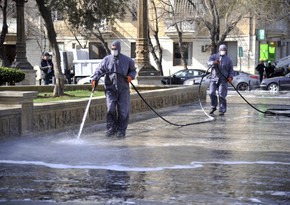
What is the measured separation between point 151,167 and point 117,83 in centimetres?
304

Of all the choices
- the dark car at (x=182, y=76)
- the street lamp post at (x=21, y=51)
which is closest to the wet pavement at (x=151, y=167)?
the street lamp post at (x=21, y=51)

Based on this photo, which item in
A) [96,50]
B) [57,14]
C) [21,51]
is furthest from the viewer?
[96,50]

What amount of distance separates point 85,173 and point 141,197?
1466 mm

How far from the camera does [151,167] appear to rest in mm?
7926

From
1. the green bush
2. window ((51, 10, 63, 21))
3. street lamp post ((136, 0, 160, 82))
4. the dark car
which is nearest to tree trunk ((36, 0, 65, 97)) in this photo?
window ((51, 10, 63, 21))

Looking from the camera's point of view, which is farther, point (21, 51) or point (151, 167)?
point (21, 51)

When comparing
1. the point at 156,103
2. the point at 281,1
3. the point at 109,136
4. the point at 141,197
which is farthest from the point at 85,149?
the point at 281,1

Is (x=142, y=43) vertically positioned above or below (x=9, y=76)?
above

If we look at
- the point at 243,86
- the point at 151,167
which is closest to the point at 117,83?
the point at 151,167

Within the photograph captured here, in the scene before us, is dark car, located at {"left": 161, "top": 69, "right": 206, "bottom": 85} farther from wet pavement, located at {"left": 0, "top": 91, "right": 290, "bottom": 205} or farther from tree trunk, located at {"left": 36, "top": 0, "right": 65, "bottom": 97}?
wet pavement, located at {"left": 0, "top": 91, "right": 290, "bottom": 205}

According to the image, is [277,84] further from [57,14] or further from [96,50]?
[96,50]

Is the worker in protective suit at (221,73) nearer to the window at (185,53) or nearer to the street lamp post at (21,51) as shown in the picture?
the street lamp post at (21,51)

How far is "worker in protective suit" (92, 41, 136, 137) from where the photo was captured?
419 inches

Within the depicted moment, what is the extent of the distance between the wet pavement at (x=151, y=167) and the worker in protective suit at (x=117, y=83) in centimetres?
40
